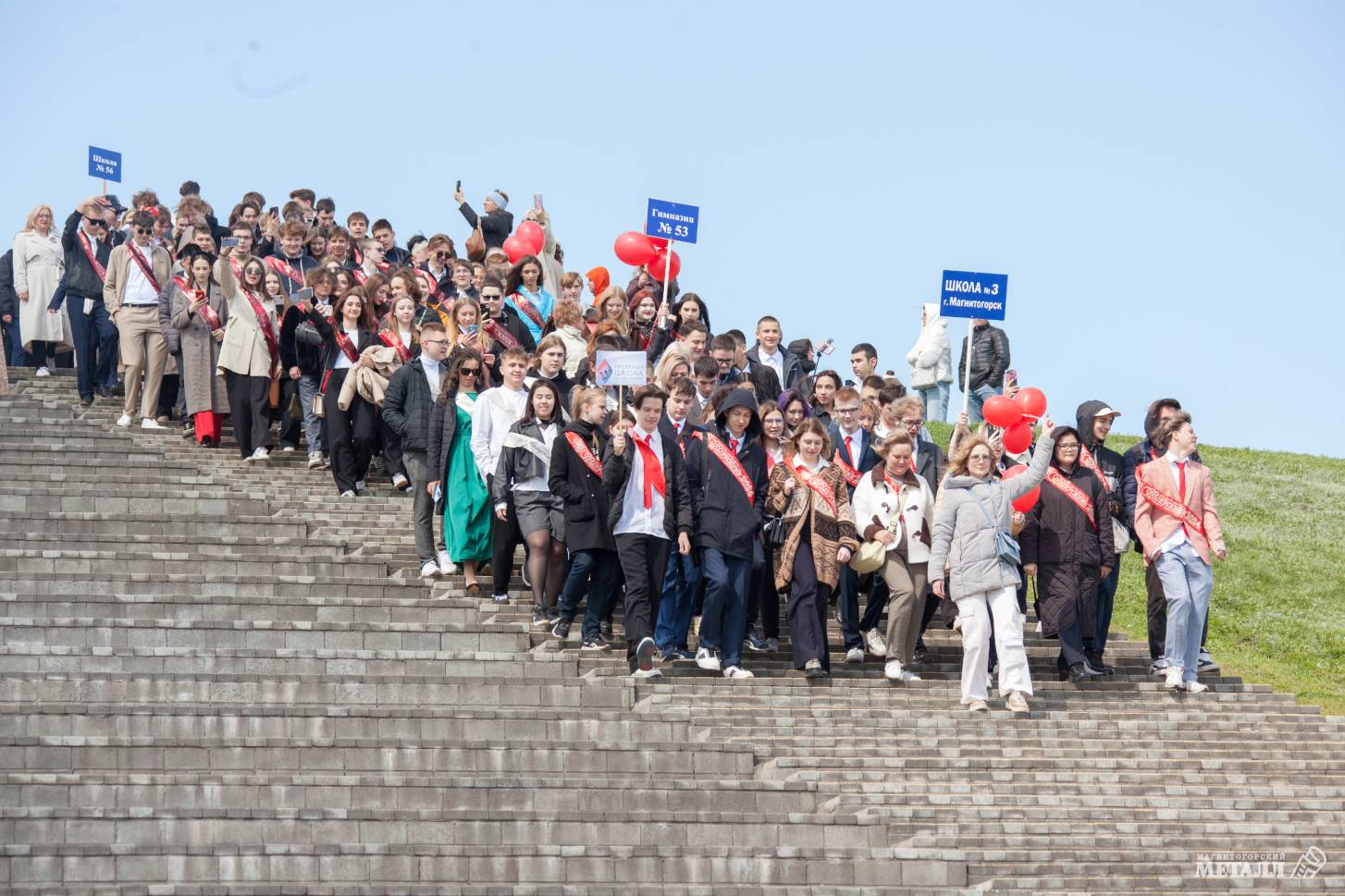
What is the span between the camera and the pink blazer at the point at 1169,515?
624 inches

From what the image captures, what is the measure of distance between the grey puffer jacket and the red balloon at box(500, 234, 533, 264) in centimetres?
801

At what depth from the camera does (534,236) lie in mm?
21797

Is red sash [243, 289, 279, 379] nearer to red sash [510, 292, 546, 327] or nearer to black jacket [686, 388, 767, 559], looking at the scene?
red sash [510, 292, 546, 327]

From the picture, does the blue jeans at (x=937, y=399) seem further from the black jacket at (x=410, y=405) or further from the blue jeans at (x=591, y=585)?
the blue jeans at (x=591, y=585)

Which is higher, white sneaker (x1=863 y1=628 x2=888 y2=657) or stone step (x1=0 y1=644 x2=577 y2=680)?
white sneaker (x1=863 y1=628 x2=888 y2=657)

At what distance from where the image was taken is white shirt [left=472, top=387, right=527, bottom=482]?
15.7 meters

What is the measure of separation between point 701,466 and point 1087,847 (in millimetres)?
4256

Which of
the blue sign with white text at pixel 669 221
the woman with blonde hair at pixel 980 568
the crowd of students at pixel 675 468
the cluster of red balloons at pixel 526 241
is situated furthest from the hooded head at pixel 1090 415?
the cluster of red balloons at pixel 526 241

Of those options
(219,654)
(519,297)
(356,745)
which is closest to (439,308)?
(519,297)

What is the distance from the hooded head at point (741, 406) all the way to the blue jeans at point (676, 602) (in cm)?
126

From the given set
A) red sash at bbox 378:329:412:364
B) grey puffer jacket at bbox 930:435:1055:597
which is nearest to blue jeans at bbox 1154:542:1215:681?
grey puffer jacket at bbox 930:435:1055:597

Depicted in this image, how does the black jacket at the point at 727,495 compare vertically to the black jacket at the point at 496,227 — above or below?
below

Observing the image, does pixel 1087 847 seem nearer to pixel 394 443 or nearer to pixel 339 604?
pixel 339 604

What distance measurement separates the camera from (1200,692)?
617 inches
